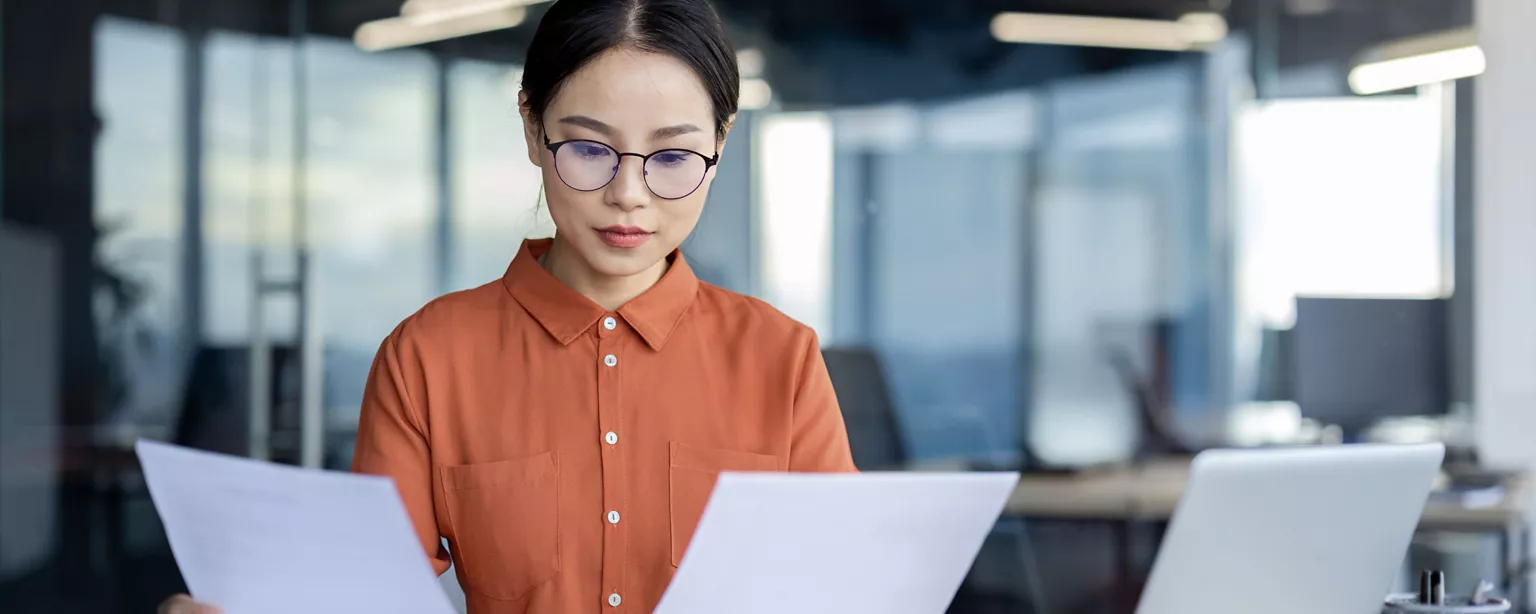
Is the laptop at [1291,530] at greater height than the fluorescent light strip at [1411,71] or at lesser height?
lesser

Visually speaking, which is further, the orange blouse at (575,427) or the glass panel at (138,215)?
the glass panel at (138,215)

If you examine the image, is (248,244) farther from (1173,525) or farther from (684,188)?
(1173,525)

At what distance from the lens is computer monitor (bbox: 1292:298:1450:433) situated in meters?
3.84

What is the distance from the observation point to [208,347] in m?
3.85

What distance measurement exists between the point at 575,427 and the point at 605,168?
257 millimetres

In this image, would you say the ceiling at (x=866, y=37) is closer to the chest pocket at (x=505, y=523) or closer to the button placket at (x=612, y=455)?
the button placket at (x=612, y=455)

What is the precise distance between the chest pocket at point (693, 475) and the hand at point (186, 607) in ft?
1.37

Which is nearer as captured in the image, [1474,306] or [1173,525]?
[1173,525]

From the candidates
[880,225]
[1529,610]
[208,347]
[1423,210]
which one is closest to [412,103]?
[208,347]

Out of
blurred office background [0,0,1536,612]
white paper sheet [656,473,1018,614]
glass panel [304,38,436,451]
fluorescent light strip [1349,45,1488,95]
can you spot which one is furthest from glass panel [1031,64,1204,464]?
white paper sheet [656,473,1018,614]

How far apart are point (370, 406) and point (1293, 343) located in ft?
12.1


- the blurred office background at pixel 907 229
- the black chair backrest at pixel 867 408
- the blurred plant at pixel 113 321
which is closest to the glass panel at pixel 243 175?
the blurred office background at pixel 907 229

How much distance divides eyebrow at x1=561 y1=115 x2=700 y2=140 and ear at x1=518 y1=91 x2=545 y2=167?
67mm

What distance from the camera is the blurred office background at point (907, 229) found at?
3.79 m
